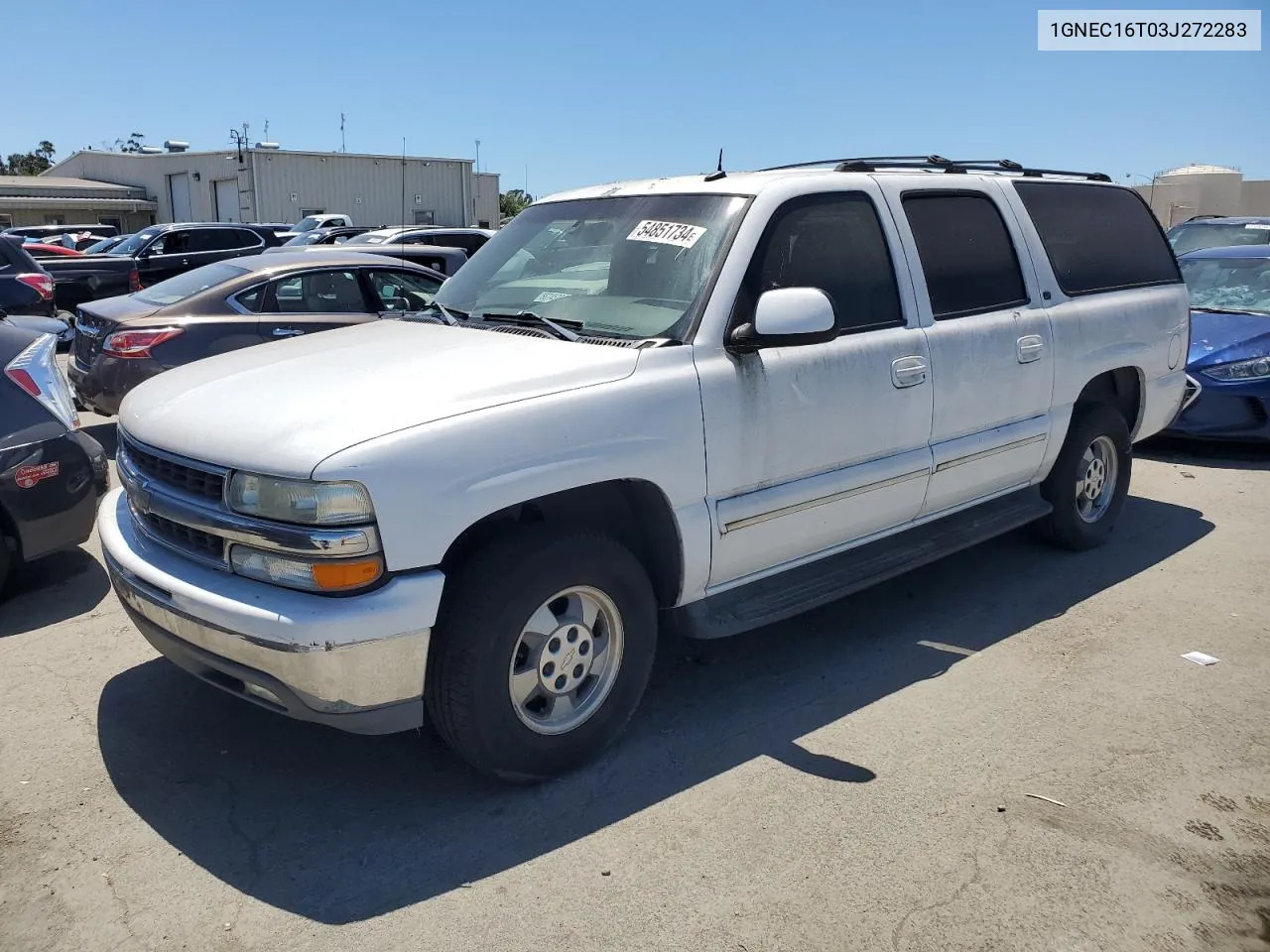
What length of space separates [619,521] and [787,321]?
0.94m

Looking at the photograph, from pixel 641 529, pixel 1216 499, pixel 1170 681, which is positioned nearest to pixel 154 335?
pixel 641 529

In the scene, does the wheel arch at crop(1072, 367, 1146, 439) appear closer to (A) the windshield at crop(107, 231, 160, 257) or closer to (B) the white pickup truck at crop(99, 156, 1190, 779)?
(B) the white pickup truck at crop(99, 156, 1190, 779)

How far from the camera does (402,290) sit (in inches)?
350

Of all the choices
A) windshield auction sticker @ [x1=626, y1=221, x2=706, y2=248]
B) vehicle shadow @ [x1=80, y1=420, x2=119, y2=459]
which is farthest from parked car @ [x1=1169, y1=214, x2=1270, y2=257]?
vehicle shadow @ [x1=80, y1=420, x2=119, y2=459]

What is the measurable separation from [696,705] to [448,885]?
1397 millimetres

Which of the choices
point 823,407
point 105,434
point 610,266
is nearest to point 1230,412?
point 823,407

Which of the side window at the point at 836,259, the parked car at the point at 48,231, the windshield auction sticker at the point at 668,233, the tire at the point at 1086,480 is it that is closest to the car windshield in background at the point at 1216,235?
the tire at the point at 1086,480

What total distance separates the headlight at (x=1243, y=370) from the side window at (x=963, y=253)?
4063 millimetres

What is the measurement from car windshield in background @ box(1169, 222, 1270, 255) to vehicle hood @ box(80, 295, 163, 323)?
39.5ft

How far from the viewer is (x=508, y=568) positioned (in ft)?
10.5

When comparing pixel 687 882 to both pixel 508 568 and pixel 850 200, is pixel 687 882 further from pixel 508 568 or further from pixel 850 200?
pixel 850 200

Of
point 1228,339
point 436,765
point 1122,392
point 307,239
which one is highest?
point 307,239

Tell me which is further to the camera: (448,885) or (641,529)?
(641,529)

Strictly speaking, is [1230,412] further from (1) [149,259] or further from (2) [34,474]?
(1) [149,259]
